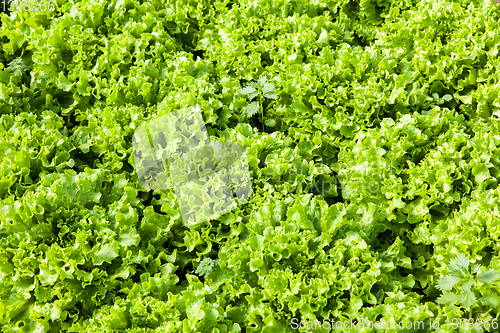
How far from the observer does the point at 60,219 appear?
126 inches

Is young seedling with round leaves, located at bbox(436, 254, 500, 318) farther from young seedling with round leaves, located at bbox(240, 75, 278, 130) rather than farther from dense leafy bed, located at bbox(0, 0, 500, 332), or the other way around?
young seedling with round leaves, located at bbox(240, 75, 278, 130)

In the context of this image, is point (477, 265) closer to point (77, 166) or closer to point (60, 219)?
point (60, 219)

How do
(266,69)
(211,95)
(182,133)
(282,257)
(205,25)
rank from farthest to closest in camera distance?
(205,25) < (266,69) < (211,95) < (182,133) < (282,257)

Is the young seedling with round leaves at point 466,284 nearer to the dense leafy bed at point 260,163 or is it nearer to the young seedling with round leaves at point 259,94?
the dense leafy bed at point 260,163

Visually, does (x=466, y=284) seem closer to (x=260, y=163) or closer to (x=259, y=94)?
(x=260, y=163)

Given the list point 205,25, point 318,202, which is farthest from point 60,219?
point 205,25

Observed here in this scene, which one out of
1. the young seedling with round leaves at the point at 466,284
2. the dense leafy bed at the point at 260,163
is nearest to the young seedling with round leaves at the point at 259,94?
the dense leafy bed at the point at 260,163

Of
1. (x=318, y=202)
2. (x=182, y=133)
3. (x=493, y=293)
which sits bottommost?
(x=493, y=293)

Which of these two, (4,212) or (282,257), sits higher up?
(4,212)

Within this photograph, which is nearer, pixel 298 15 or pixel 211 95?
pixel 211 95

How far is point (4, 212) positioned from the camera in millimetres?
3225

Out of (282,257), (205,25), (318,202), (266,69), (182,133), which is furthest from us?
(205,25)

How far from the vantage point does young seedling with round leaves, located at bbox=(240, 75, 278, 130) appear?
406cm

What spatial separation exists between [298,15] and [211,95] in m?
1.44
